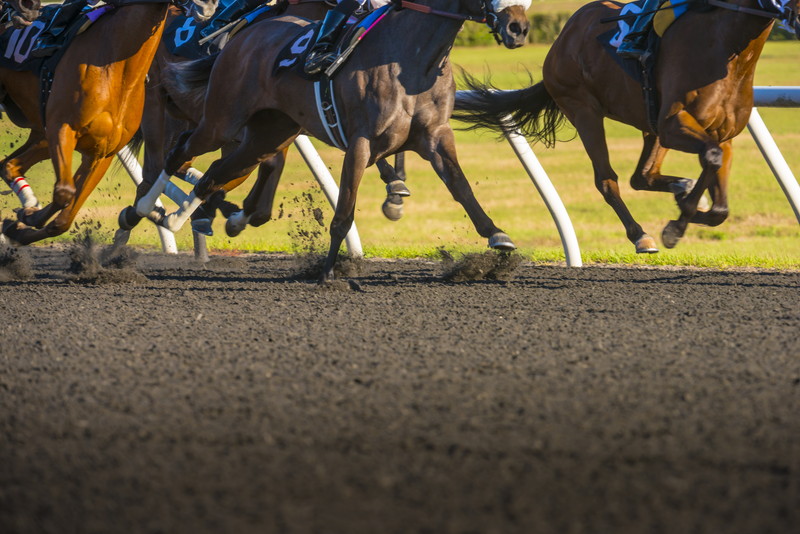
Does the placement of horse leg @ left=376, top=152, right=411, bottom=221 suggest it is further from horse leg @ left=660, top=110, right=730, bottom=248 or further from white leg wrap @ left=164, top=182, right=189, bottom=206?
horse leg @ left=660, top=110, right=730, bottom=248

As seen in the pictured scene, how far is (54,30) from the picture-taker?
6219mm

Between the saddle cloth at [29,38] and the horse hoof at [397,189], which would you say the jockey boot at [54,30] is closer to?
the saddle cloth at [29,38]

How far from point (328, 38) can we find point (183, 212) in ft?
5.24

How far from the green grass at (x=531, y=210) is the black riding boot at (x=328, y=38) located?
136 centimetres

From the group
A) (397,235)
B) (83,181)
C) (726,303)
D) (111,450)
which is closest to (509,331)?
(726,303)

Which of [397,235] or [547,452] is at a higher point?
[547,452]

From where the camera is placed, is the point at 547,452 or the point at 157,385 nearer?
the point at 547,452

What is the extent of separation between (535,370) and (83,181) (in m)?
3.50

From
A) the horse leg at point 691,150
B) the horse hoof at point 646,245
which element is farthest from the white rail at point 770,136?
the horse hoof at point 646,245

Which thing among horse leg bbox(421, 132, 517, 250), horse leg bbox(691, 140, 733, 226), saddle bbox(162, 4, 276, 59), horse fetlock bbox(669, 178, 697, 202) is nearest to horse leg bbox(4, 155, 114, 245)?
saddle bbox(162, 4, 276, 59)

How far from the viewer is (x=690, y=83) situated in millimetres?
5723

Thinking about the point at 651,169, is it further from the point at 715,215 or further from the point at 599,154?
the point at 715,215

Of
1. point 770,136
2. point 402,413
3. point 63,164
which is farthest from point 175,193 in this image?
point 402,413

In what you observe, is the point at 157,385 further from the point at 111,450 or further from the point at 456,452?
the point at 456,452
